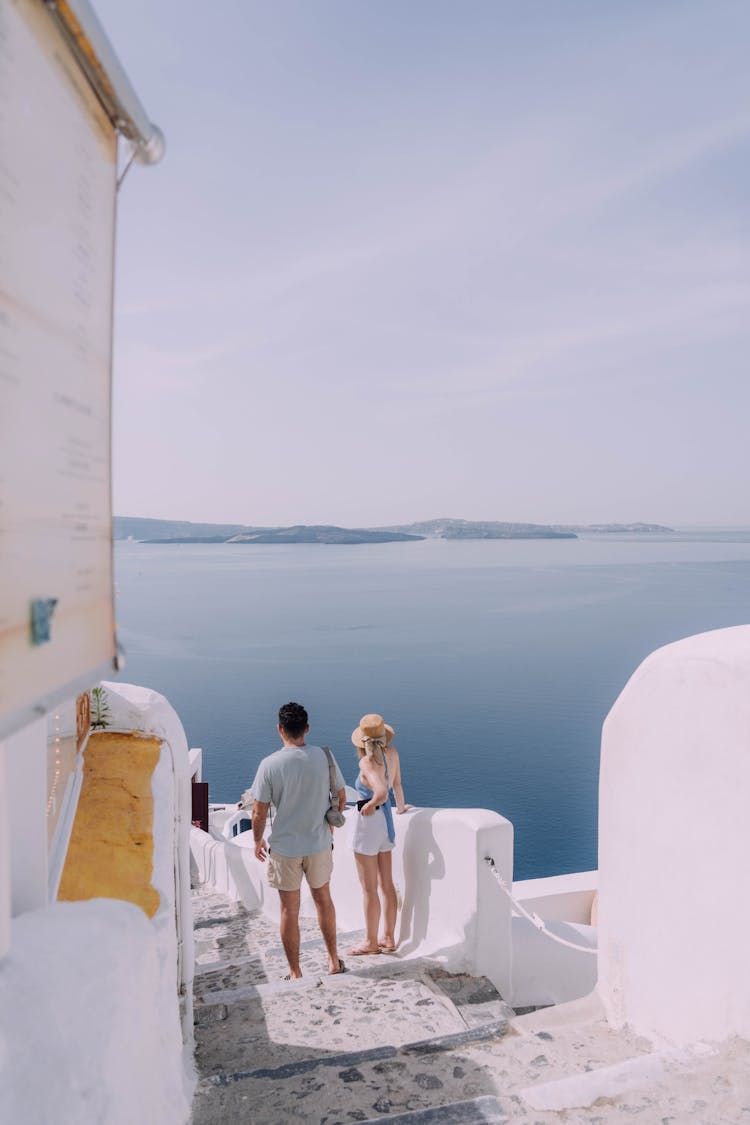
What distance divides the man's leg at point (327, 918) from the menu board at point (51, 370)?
3347 millimetres

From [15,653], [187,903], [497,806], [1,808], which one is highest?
→ [15,653]

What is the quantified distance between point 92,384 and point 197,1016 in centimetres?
367

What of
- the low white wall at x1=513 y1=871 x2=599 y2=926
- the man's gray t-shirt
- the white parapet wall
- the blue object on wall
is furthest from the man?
the low white wall at x1=513 y1=871 x2=599 y2=926

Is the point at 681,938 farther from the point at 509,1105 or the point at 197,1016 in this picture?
the point at 197,1016

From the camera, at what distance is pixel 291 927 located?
465 cm

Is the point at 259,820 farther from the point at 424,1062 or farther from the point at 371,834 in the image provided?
the point at 424,1062

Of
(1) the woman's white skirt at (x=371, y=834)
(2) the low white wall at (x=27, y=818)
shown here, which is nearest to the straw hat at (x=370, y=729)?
(1) the woman's white skirt at (x=371, y=834)

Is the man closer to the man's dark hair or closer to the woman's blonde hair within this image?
the man's dark hair

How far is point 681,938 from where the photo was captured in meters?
3.36

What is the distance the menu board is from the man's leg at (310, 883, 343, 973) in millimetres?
3347

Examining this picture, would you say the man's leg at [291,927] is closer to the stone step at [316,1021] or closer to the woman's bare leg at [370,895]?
the stone step at [316,1021]

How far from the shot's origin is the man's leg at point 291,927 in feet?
15.0

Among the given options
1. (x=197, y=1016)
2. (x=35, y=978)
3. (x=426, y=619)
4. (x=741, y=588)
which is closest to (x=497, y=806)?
(x=197, y=1016)

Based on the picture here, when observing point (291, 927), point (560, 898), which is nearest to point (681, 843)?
point (291, 927)
